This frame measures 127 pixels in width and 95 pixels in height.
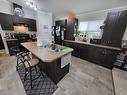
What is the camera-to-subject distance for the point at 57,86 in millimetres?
1781

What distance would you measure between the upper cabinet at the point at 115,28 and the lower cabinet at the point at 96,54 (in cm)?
39

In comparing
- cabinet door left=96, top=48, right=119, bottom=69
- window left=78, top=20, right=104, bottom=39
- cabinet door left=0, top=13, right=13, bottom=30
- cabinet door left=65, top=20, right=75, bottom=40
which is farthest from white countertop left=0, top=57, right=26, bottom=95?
window left=78, top=20, right=104, bottom=39

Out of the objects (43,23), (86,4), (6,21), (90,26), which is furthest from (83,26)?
(6,21)

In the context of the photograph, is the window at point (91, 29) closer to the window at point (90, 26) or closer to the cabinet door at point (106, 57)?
the window at point (90, 26)

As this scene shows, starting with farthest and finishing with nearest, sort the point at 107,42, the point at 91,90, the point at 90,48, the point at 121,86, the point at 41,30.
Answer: the point at 41,30 → the point at 90,48 → the point at 107,42 → the point at 121,86 → the point at 91,90

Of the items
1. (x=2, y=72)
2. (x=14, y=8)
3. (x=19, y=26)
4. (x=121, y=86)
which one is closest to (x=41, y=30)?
(x=19, y=26)

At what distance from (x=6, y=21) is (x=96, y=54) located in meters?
4.82

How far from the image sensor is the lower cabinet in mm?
2567

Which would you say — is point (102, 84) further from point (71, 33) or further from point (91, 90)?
point (71, 33)

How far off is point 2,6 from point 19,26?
1.14 m

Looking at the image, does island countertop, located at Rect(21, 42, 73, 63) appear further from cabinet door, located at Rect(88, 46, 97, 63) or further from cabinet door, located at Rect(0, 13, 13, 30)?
cabinet door, located at Rect(0, 13, 13, 30)

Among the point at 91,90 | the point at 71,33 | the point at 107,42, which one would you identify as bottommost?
the point at 91,90

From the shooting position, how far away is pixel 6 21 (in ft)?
11.3

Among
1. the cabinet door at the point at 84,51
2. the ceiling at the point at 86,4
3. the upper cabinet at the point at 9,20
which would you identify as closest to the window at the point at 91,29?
the ceiling at the point at 86,4
